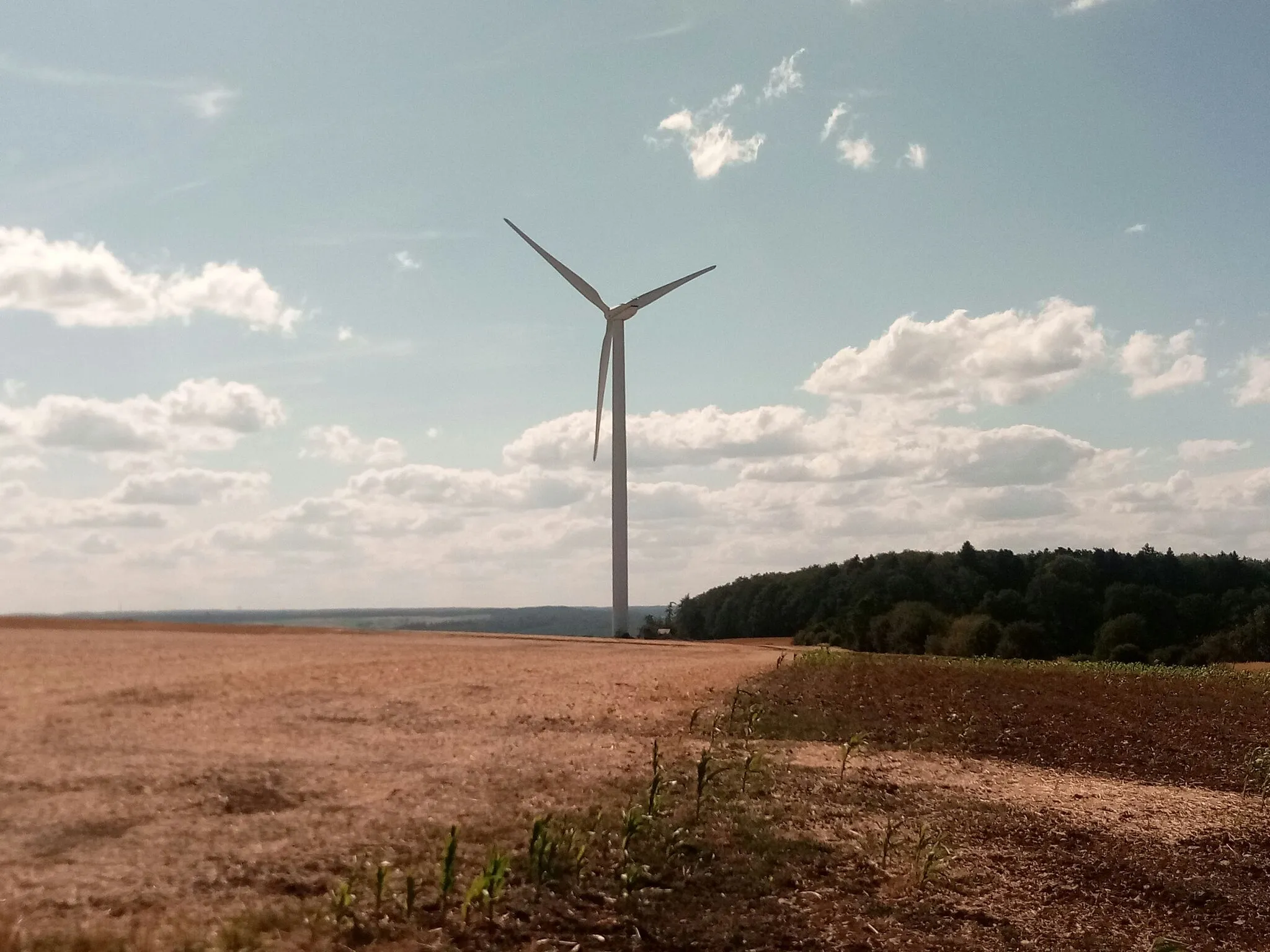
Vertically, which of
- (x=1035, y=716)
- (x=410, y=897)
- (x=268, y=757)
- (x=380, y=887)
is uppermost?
(x=268, y=757)

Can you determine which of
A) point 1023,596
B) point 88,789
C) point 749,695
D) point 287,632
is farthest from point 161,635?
point 1023,596

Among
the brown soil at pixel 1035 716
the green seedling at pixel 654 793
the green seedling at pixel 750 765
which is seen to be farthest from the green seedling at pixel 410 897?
the brown soil at pixel 1035 716

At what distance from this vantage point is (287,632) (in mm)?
41062

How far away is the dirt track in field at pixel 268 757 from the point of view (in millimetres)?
9602

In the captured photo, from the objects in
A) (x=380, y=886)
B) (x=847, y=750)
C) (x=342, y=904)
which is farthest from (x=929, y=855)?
(x=342, y=904)

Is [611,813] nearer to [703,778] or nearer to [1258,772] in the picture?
[703,778]

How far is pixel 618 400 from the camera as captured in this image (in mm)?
51156

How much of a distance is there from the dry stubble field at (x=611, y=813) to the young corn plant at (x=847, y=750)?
0.15 meters

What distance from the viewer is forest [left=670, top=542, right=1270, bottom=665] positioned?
220 feet

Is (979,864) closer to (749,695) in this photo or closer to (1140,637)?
(749,695)

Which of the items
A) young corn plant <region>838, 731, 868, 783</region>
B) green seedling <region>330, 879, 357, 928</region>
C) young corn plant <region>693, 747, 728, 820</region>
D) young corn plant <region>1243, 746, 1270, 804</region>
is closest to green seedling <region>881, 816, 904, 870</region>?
young corn plant <region>838, 731, 868, 783</region>

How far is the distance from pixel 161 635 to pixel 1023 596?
69.3 metres

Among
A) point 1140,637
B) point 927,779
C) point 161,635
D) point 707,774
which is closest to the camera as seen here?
A: point 707,774

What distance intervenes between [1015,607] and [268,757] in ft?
260
